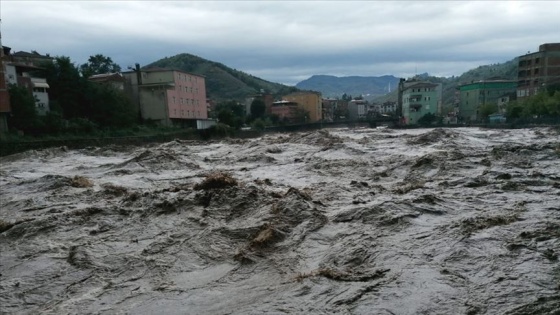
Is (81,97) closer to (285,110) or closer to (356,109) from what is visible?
(285,110)

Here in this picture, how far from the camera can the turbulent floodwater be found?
541cm

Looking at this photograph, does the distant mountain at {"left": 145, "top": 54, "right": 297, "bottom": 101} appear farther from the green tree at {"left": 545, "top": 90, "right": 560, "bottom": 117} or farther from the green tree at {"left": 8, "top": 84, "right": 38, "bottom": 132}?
the green tree at {"left": 8, "top": 84, "right": 38, "bottom": 132}

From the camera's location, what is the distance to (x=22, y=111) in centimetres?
3397

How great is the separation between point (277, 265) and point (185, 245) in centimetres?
208

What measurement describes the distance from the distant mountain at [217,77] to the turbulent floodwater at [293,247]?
103 m

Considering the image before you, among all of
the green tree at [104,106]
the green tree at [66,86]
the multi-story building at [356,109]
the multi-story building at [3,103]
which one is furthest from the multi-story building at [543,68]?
the multi-story building at [3,103]

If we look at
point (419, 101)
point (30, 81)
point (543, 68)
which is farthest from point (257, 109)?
point (543, 68)

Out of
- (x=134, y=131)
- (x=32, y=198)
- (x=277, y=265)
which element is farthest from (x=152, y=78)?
(x=277, y=265)

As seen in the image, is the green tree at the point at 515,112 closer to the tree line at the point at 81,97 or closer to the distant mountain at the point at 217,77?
the tree line at the point at 81,97

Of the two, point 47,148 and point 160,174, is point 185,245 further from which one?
point 47,148

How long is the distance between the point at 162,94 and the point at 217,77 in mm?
74431

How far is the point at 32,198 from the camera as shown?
43.2ft

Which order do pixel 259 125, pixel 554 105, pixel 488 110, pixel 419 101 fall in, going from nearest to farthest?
1. pixel 554 105
2. pixel 259 125
3. pixel 488 110
4. pixel 419 101

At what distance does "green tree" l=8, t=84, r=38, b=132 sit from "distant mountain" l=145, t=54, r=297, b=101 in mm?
80260
